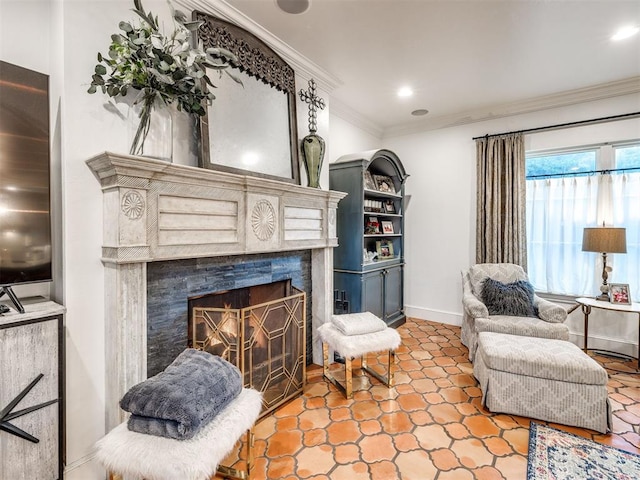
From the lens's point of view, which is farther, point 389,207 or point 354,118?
point 389,207

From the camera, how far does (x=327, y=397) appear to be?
2439 mm

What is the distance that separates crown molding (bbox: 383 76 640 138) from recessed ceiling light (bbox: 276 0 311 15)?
2.67 m

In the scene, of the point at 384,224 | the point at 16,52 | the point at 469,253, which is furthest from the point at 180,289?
the point at 469,253

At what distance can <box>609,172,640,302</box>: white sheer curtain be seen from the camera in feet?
10.5

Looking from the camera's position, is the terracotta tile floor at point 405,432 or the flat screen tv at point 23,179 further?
the terracotta tile floor at point 405,432

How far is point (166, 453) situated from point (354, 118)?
387 cm

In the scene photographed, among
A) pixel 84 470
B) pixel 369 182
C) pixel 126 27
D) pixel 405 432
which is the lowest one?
pixel 405 432

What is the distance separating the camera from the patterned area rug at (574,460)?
1660 millimetres

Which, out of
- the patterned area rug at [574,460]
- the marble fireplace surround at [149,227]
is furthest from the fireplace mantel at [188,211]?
the patterned area rug at [574,460]

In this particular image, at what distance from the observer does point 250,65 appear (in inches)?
88.7

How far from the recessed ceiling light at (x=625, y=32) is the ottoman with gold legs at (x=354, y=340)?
285 centimetres

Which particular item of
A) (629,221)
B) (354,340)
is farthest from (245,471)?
(629,221)

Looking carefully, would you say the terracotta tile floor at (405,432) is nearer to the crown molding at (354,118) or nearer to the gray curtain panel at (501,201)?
the gray curtain panel at (501,201)

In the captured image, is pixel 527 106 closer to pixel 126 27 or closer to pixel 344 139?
pixel 344 139
